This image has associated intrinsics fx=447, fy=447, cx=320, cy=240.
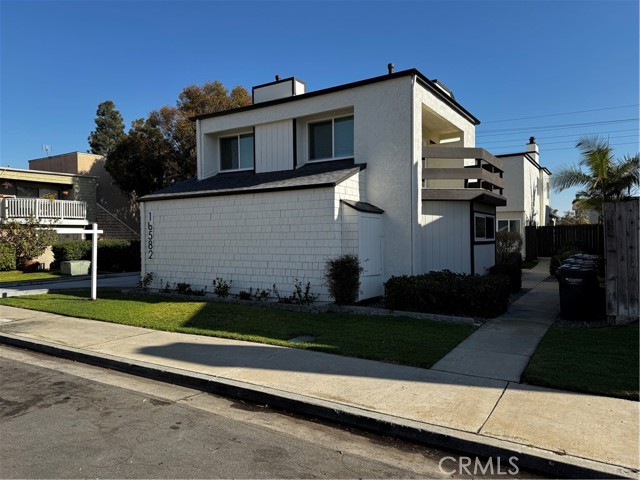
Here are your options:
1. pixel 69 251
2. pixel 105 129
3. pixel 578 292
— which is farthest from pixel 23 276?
pixel 105 129

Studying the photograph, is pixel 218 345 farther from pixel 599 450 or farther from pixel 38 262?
pixel 38 262

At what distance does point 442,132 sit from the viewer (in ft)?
51.4

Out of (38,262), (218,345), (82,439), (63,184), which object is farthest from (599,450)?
(63,184)

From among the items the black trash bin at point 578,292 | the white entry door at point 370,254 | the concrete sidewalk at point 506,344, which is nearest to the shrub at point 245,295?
the white entry door at point 370,254

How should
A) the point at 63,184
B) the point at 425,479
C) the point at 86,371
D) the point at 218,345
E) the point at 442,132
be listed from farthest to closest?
the point at 63,184 → the point at 442,132 → the point at 218,345 → the point at 86,371 → the point at 425,479

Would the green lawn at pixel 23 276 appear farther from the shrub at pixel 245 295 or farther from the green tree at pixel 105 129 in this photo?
the green tree at pixel 105 129

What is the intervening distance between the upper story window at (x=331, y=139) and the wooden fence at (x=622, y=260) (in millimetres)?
7056

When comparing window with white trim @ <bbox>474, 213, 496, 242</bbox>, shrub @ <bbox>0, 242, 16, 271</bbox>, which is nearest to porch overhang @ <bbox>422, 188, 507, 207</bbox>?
window with white trim @ <bbox>474, 213, 496, 242</bbox>

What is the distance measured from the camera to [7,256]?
22.2m

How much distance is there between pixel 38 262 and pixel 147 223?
12853 mm

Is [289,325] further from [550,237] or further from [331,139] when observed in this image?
[550,237]

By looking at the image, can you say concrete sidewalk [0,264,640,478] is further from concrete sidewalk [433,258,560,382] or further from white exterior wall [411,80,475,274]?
white exterior wall [411,80,475,274]

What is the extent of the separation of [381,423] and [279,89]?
13.9 metres

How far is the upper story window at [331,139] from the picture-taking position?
43.8 feet
